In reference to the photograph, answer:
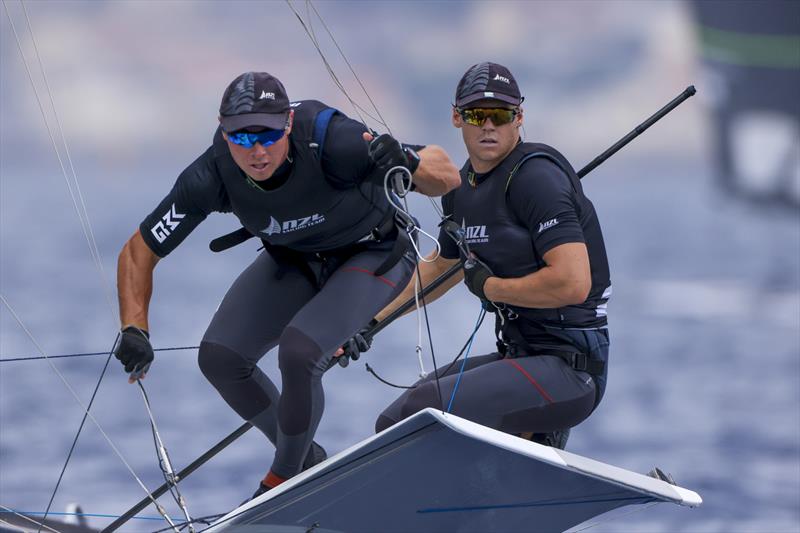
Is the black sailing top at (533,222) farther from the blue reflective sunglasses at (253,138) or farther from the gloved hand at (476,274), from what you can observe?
the blue reflective sunglasses at (253,138)

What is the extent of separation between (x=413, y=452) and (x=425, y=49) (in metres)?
10.2

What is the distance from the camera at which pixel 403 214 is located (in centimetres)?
372

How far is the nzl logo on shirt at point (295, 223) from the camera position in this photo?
3.65m

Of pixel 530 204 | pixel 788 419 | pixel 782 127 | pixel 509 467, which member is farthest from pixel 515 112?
pixel 782 127

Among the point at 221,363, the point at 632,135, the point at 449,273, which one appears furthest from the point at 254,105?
the point at 632,135

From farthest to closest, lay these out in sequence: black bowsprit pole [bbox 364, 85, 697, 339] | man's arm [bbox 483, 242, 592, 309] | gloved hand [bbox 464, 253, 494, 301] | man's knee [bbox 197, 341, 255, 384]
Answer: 1. black bowsprit pole [bbox 364, 85, 697, 339]
2. man's knee [bbox 197, 341, 255, 384]
3. gloved hand [bbox 464, 253, 494, 301]
4. man's arm [bbox 483, 242, 592, 309]

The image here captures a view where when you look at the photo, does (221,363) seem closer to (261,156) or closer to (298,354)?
(298,354)

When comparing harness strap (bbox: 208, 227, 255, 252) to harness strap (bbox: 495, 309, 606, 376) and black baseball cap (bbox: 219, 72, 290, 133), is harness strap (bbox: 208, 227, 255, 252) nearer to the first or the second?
black baseball cap (bbox: 219, 72, 290, 133)

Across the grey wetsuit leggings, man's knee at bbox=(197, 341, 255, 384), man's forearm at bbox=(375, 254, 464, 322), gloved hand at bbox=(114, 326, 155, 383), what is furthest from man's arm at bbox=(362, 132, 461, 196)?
gloved hand at bbox=(114, 326, 155, 383)

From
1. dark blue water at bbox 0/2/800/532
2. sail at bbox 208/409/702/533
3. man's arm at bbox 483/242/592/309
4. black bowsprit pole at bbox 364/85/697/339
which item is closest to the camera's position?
sail at bbox 208/409/702/533

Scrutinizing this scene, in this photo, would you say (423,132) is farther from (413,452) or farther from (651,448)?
(413,452)

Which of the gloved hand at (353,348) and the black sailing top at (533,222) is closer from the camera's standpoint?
the black sailing top at (533,222)

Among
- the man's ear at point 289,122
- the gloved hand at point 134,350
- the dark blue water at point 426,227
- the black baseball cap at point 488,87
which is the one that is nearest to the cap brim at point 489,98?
the black baseball cap at point 488,87

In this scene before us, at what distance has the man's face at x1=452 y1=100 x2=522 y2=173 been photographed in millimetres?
3615
